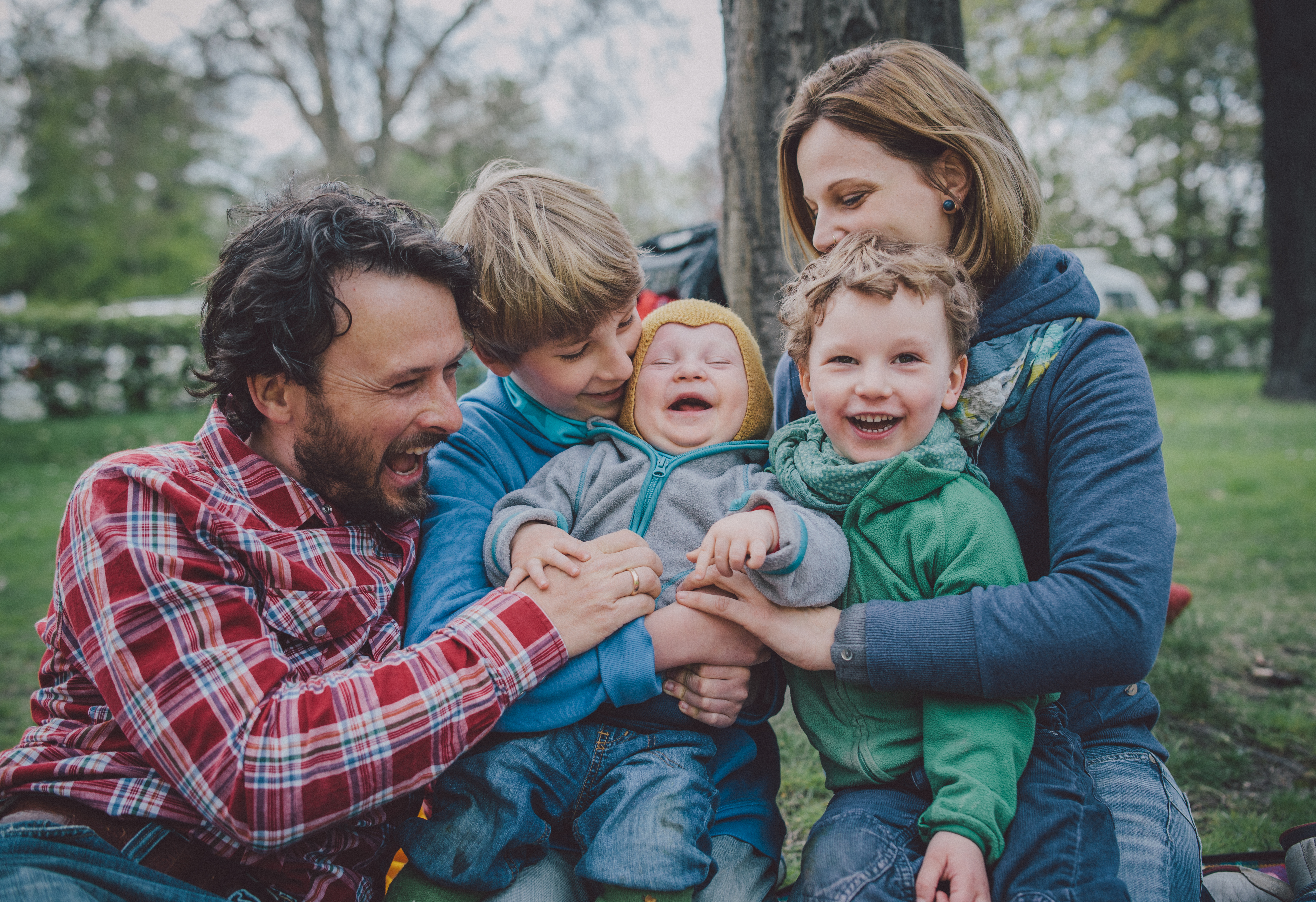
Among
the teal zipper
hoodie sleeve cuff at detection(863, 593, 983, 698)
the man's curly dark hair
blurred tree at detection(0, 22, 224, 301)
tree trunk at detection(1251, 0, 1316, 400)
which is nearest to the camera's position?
hoodie sleeve cuff at detection(863, 593, 983, 698)

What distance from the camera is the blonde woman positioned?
1646 mm

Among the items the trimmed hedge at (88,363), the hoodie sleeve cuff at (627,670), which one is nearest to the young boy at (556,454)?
the hoodie sleeve cuff at (627,670)

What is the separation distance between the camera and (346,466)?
1952 mm

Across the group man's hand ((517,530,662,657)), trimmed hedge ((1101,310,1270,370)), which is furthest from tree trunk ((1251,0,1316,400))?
man's hand ((517,530,662,657))

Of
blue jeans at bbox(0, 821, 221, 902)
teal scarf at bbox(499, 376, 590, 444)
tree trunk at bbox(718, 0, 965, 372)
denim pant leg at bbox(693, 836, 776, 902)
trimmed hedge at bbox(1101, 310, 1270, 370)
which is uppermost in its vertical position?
tree trunk at bbox(718, 0, 965, 372)

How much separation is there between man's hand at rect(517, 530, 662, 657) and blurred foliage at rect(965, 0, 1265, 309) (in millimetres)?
16672

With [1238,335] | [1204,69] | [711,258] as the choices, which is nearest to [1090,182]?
[1204,69]

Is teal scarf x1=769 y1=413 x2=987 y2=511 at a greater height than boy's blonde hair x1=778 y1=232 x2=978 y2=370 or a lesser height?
lesser

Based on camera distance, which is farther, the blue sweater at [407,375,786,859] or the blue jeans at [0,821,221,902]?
the blue sweater at [407,375,786,859]

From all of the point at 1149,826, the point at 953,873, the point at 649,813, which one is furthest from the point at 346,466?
the point at 1149,826

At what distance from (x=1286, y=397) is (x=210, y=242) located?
111 feet

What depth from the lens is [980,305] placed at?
2.01 metres

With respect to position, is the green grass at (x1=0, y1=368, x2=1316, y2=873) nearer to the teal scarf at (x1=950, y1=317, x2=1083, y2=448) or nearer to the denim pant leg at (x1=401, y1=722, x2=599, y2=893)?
the denim pant leg at (x1=401, y1=722, x2=599, y2=893)

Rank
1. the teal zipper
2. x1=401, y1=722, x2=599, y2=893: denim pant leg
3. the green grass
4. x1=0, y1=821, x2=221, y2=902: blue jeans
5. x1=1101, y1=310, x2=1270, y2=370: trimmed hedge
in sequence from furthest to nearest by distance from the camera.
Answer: x1=1101, y1=310, x2=1270, y2=370: trimmed hedge < the green grass < the teal zipper < x1=401, y1=722, x2=599, y2=893: denim pant leg < x1=0, y1=821, x2=221, y2=902: blue jeans
